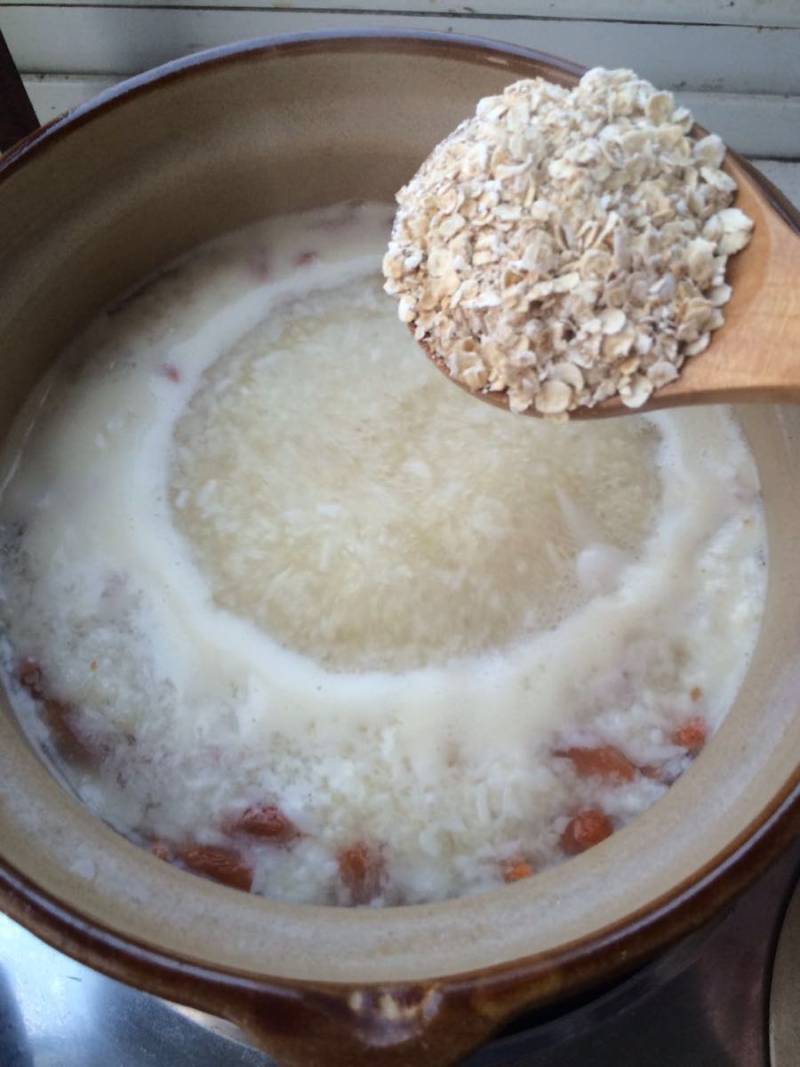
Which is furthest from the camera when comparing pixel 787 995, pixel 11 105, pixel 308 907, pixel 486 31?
pixel 486 31

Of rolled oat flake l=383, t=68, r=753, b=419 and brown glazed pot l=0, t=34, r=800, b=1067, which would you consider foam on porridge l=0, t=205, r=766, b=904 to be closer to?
brown glazed pot l=0, t=34, r=800, b=1067

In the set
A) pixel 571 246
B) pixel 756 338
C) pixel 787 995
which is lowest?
pixel 787 995

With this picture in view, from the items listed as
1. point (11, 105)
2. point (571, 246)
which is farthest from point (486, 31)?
point (571, 246)

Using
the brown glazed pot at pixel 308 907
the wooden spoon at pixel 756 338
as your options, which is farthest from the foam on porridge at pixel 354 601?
the wooden spoon at pixel 756 338

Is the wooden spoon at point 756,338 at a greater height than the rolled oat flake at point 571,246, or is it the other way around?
the rolled oat flake at point 571,246

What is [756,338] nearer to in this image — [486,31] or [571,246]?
[571,246]

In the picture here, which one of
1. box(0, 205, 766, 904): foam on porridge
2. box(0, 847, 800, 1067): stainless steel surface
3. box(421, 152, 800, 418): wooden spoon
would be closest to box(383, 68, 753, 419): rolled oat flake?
box(421, 152, 800, 418): wooden spoon

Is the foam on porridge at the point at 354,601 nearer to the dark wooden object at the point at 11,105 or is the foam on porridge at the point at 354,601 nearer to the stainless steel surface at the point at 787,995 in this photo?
the stainless steel surface at the point at 787,995
